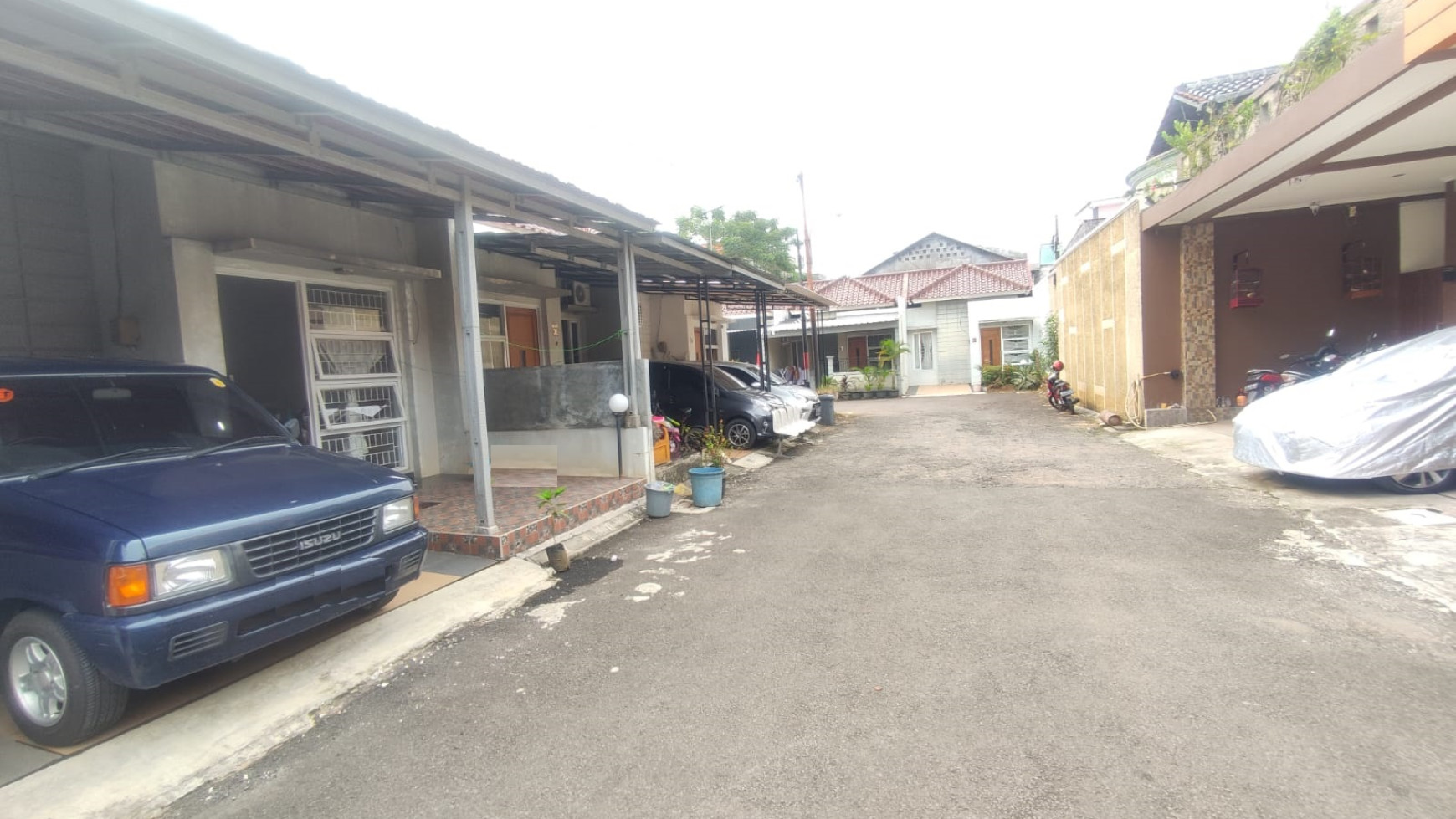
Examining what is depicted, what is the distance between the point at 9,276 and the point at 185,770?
5021 mm

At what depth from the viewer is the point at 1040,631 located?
13.3 feet

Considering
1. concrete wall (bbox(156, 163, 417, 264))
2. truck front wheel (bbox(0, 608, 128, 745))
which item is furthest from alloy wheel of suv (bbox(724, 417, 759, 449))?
truck front wheel (bbox(0, 608, 128, 745))

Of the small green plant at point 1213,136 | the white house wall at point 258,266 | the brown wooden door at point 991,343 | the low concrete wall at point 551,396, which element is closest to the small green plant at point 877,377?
the brown wooden door at point 991,343

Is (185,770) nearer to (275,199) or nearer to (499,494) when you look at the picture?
(499,494)

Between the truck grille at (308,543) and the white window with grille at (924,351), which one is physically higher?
the white window with grille at (924,351)

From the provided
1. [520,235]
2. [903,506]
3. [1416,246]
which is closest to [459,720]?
[903,506]

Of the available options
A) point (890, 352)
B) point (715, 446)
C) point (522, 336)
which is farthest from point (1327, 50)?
point (890, 352)

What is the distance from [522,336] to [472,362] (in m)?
5.14

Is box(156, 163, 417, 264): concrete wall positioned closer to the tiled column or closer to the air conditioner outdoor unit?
the air conditioner outdoor unit

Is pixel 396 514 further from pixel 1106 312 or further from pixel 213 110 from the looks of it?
pixel 1106 312

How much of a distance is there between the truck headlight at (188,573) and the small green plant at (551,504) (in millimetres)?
3209

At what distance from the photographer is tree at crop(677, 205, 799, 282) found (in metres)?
30.9

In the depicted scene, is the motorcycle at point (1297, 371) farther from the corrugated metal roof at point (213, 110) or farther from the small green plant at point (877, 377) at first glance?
the small green plant at point (877, 377)

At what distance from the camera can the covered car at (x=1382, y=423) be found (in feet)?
20.2
